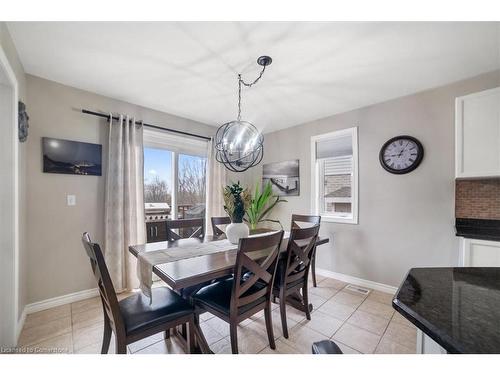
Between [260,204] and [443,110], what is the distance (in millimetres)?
2535

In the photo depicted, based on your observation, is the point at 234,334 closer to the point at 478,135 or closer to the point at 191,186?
the point at 191,186

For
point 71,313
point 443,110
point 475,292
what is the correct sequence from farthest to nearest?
point 443,110 < point 71,313 < point 475,292

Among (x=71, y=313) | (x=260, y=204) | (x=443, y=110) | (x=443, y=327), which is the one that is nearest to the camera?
(x=443, y=327)

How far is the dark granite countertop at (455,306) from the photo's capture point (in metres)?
0.58

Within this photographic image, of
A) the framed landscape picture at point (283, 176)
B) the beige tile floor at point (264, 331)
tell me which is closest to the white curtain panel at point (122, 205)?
the beige tile floor at point (264, 331)

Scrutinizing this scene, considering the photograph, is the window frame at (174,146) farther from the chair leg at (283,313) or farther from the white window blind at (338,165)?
the chair leg at (283,313)

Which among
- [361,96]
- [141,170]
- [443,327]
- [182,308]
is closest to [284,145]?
[361,96]

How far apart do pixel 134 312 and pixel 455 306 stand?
165cm

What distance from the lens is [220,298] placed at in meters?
1.59

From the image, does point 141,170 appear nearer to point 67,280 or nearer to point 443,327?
point 67,280

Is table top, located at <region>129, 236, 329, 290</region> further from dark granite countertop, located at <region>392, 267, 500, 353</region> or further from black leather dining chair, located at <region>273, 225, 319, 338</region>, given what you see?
dark granite countertop, located at <region>392, 267, 500, 353</region>

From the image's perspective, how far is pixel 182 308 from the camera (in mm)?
1466

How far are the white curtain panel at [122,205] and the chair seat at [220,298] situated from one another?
149cm
